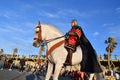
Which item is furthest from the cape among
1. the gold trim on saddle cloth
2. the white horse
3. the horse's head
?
the horse's head

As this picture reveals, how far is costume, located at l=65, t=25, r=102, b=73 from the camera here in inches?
254

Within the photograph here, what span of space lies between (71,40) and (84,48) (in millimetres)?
519

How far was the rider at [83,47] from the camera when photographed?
21.0ft

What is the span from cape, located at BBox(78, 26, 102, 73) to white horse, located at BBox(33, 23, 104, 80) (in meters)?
0.16

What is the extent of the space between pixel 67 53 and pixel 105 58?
47079 millimetres

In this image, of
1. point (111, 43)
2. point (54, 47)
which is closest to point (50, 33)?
point (54, 47)

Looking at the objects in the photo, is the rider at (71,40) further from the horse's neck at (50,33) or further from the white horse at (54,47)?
the horse's neck at (50,33)

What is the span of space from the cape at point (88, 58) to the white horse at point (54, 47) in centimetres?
16

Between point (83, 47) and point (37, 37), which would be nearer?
point (83, 47)

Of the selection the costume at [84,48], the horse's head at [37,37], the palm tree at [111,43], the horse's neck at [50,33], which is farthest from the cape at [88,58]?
the palm tree at [111,43]

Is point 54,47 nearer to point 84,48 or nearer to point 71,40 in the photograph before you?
point 71,40

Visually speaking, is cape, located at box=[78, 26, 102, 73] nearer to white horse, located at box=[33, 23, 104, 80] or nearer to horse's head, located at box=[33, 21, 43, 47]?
white horse, located at box=[33, 23, 104, 80]

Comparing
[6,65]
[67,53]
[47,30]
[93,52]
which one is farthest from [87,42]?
[6,65]

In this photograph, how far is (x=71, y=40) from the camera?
6.38 m
